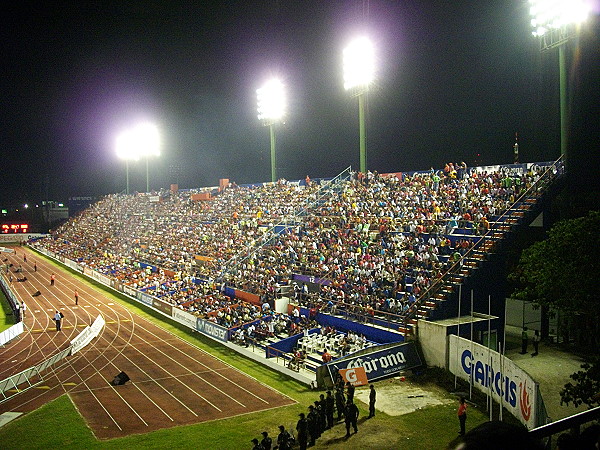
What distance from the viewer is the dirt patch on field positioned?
1720cm

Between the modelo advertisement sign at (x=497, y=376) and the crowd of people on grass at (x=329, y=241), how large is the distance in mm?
3205

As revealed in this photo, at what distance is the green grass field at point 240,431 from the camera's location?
582 inches

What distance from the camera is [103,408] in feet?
59.3

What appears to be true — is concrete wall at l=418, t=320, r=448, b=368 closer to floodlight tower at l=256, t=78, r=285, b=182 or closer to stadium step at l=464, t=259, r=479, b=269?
stadium step at l=464, t=259, r=479, b=269

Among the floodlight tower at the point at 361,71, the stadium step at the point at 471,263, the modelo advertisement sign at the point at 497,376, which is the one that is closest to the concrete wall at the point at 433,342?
the modelo advertisement sign at the point at 497,376

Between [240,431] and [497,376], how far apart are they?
26.4ft

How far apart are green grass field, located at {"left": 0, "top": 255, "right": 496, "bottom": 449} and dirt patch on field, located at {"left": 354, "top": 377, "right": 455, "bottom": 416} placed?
14.9 inches

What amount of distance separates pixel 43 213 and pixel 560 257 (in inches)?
4372

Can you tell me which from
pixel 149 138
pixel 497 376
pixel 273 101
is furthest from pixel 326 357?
pixel 149 138

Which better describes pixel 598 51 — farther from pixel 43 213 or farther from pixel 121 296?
pixel 43 213

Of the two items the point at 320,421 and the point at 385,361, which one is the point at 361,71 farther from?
the point at 320,421

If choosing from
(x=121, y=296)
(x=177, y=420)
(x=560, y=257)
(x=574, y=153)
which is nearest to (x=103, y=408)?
(x=177, y=420)

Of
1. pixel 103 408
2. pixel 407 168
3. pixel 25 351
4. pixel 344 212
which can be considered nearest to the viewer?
pixel 103 408

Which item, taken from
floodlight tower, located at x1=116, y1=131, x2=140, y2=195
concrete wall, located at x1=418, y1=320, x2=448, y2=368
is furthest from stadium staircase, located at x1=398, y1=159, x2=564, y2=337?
floodlight tower, located at x1=116, y1=131, x2=140, y2=195
